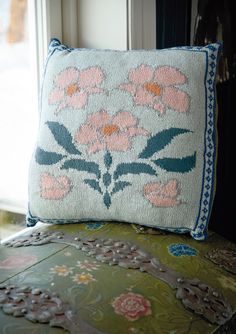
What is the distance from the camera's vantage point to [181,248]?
2.67 feet

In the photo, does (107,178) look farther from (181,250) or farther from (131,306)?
(131,306)

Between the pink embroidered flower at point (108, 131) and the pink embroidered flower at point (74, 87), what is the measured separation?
0.04 metres

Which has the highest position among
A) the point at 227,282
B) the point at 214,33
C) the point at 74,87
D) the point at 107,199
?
the point at 214,33

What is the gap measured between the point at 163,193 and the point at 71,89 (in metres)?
0.28

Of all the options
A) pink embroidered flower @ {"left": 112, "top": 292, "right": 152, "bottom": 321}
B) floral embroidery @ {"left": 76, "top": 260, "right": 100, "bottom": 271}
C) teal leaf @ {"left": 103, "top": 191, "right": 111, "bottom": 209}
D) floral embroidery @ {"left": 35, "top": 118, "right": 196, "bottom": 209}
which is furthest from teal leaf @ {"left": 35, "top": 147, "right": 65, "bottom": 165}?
pink embroidered flower @ {"left": 112, "top": 292, "right": 152, "bottom": 321}

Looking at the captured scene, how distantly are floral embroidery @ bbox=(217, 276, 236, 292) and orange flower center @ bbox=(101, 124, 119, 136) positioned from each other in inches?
13.2

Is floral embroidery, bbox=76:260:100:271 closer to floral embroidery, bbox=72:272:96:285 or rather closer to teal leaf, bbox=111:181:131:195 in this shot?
floral embroidery, bbox=72:272:96:285

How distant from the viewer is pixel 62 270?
0.71 metres

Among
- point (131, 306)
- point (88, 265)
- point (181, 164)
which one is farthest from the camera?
point (181, 164)

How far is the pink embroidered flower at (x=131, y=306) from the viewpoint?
0.61 meters

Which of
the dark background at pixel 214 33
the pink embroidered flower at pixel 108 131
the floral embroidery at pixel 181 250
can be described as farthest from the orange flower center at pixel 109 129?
the dark background at pixel 214 33

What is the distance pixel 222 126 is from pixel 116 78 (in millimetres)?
407

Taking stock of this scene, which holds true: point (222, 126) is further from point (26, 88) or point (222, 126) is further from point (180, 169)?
point (26, 88)

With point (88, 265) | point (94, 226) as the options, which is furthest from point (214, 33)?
point (88, 265)
